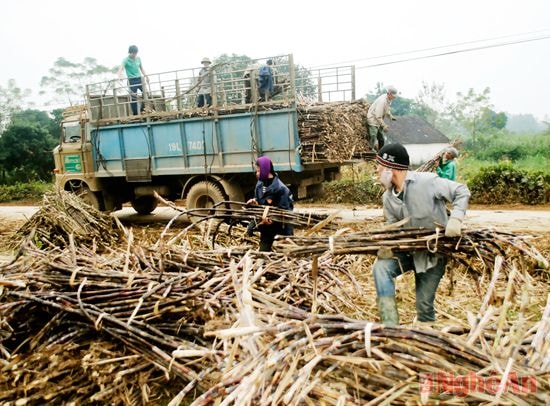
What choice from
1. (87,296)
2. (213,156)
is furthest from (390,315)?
(213,156)

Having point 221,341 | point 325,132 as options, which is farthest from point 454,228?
point 325,132

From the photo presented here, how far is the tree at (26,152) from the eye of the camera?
2084 cm

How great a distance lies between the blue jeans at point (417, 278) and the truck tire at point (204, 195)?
631cm

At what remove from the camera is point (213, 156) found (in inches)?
371

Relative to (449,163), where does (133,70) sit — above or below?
above

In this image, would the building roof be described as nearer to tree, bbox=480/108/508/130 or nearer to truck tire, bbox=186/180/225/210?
tree, bbox=480/108/508/130

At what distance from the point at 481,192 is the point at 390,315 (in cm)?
1060

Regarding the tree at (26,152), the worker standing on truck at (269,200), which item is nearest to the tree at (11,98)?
the tree at (26,152)

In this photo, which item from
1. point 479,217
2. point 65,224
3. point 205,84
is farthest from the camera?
point 479,217

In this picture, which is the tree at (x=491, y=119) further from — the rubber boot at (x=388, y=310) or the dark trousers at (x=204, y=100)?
the rubber boot at (x=388, y=310)

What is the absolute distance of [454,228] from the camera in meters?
2.95

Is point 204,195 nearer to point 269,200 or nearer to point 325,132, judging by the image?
point 325,132

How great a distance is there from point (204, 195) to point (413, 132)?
25786mm

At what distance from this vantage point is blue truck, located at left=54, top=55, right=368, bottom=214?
871 centimetres
